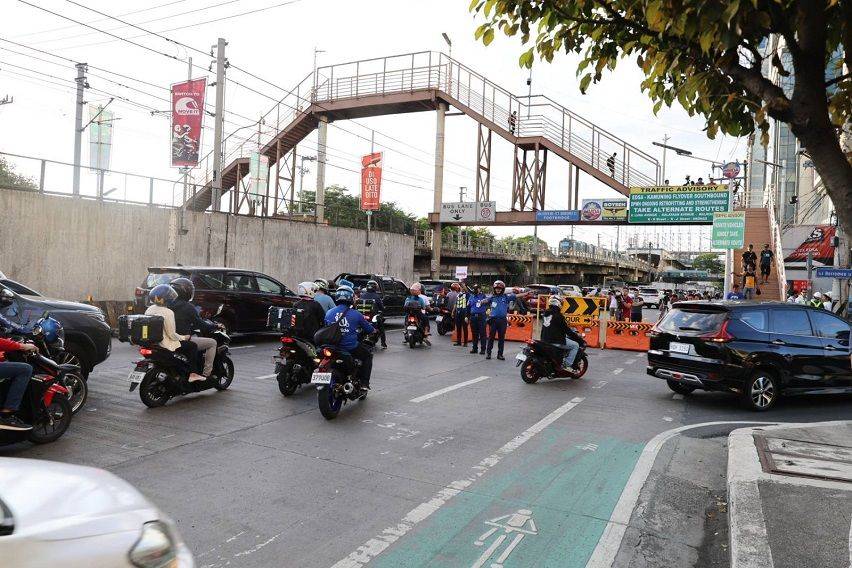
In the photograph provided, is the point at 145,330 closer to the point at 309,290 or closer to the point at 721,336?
the point at 309,290

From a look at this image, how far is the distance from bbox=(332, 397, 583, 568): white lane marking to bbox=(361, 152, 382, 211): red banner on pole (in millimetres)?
23858

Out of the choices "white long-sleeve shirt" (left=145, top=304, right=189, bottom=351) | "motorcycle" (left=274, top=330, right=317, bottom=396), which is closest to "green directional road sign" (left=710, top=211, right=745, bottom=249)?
"motorcycle" (left=274, top=330, right=317, bottom=396)

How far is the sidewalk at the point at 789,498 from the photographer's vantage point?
4.08 m

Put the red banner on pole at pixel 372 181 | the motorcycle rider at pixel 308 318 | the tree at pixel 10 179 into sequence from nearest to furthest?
the motorcycle rider at pixel 308 318 < the tree at pixel 10 179 < the red banner on pole at pixel 372 181

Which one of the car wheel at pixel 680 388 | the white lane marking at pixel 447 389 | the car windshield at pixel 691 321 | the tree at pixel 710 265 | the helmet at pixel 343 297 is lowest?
the white lane marking at pixel 447 389

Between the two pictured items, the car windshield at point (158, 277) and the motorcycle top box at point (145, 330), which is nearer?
the motorcycle top box at point (145, 330)

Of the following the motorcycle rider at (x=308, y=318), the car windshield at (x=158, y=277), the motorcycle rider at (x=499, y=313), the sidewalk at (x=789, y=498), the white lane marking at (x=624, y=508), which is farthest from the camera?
the car windshield at (x=158, y=277)

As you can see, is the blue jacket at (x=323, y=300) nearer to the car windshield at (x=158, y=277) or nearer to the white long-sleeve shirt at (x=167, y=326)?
the white long-sleeve shirt at (x=167, y=326)

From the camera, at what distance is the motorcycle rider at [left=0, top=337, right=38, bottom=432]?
5.86m

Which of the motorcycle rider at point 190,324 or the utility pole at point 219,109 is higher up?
the utility pole at point 219,109

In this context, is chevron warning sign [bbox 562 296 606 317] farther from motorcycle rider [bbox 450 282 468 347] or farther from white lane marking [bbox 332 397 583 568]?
white lane marking [bbox 332 397 583 568]

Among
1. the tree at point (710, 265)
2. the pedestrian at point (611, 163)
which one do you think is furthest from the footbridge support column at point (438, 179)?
the tree at point (710, 265)

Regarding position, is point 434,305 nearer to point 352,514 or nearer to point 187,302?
point 187,302

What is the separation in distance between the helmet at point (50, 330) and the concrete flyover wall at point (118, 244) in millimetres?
12036
